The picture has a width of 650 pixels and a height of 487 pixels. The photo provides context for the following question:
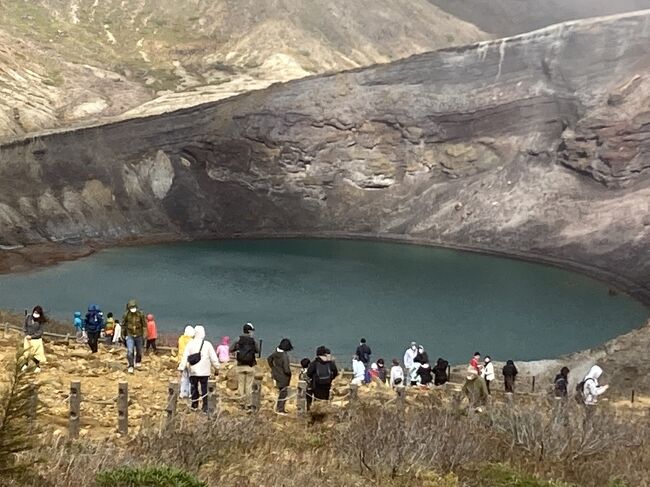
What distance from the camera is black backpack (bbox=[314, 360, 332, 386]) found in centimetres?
1429

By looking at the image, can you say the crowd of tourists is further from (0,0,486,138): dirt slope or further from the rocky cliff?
(0,0,486,138): dirt slope

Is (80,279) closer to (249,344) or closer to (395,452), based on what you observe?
(249,344)

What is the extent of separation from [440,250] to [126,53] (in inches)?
2167

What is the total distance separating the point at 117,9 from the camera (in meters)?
115

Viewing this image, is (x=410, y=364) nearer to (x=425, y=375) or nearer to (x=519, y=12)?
(x=425, y=375)

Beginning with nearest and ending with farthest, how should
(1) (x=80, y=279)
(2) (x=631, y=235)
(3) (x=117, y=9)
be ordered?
(1) (x=80, y=279), (2) (x=631, y=235), (3) (x=117, y=9)

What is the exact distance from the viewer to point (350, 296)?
5062 cm

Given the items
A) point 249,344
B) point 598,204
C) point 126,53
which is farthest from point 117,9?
point 249,344

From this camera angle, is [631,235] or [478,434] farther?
[631,235]

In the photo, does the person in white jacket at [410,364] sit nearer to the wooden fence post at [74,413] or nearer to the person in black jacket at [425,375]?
the person in black jacket at [425,375]

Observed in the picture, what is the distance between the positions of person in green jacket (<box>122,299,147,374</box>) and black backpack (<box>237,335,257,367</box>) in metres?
3.45

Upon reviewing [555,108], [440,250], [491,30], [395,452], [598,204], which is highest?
[491,30]

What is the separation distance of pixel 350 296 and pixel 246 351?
35.6m

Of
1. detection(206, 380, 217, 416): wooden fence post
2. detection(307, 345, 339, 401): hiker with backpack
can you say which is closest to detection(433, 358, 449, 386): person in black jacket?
detection(307, 345, 339, 401): hiker with backpack
